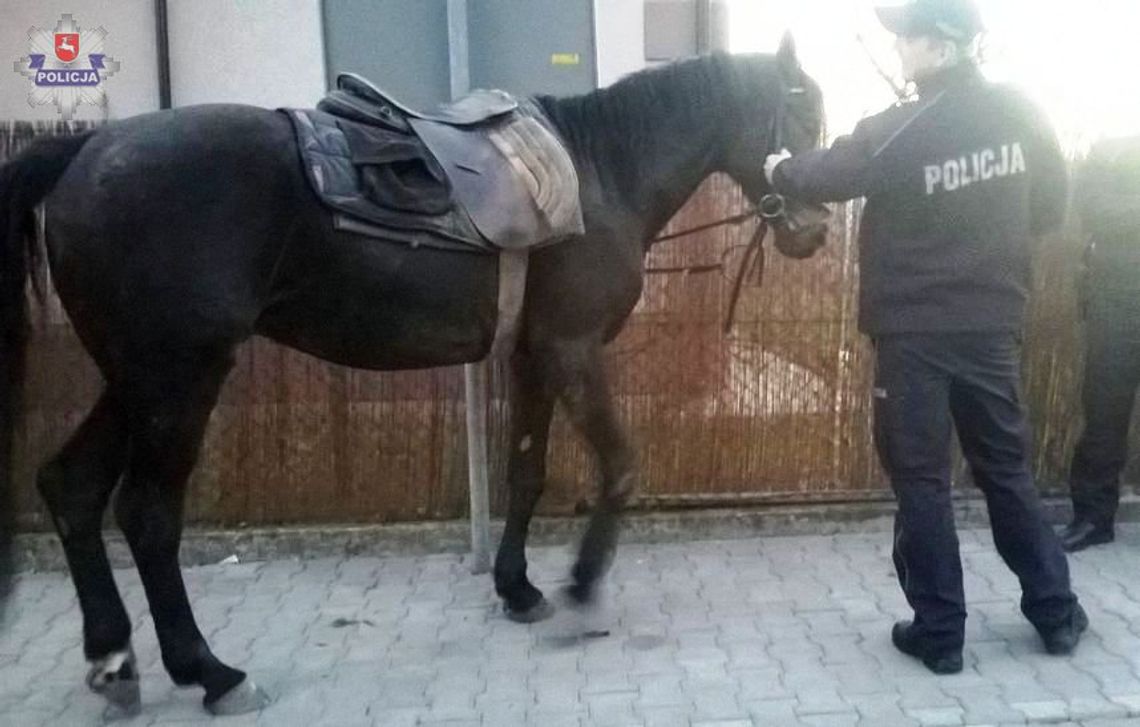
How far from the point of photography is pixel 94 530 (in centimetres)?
368

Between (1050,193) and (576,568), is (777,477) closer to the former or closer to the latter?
(576,568)

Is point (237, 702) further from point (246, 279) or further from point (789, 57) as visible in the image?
point (789, 57)

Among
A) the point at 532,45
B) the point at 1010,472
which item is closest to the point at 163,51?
the point at 532,45

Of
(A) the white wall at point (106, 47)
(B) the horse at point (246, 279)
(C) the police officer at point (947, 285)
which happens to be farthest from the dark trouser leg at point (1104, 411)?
(A) the white wall at point (106, 47)

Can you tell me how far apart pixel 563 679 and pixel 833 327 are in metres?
2.39

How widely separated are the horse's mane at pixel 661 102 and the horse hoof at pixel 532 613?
5.69 feet

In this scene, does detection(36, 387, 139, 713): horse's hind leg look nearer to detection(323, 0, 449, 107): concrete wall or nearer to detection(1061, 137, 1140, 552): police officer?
detection(323, 0, 449, 107): concrete wall

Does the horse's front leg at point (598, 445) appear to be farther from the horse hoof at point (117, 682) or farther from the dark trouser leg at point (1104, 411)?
the dark trouser leg at point (1104, 411)

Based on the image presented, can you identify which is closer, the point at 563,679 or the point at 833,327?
the point at 563,679

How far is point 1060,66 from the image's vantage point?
6.86 meters

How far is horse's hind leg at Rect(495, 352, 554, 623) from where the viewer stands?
14.5ft

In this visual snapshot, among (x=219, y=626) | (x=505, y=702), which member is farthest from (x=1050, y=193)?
(x=219, y=626)

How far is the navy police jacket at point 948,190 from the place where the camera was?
377cm

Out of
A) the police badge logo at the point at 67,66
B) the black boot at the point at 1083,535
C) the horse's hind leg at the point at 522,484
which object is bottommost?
the black boot at the point at 1083,535
